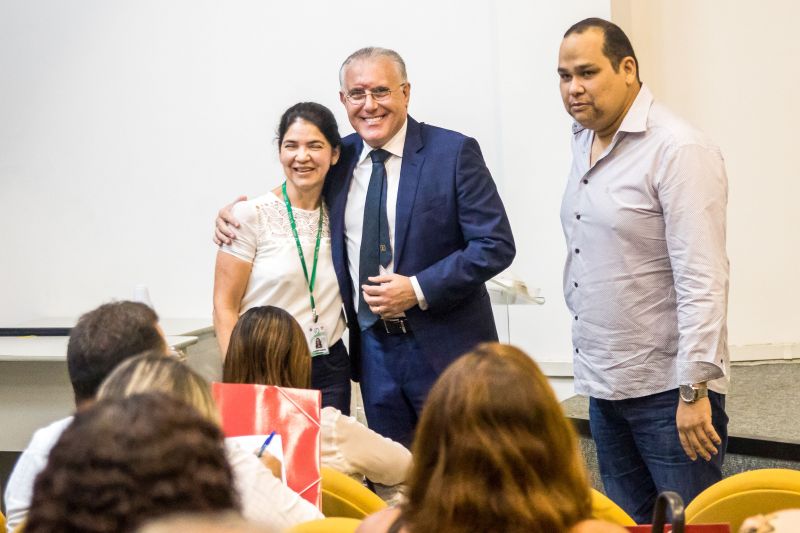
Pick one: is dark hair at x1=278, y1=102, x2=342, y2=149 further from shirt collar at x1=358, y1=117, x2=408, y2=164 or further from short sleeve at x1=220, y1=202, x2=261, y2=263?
short sleeve at x1=220, y1=202, x2=261, y2=263

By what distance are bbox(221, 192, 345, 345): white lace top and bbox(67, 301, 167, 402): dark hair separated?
3.18ft

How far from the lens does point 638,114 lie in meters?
2.62

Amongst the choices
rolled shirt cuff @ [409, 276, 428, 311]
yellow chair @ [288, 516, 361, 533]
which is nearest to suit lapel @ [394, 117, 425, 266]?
rolled shirt cuff @ [409, 276, 428, 311]

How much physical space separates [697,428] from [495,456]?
122cm

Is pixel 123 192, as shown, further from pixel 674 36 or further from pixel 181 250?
pixel 674 36

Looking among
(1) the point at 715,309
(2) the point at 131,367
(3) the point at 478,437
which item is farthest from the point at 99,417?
(1) the point at 715,309

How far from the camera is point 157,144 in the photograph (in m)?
5.46

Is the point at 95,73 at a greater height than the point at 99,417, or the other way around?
the point at 95,73

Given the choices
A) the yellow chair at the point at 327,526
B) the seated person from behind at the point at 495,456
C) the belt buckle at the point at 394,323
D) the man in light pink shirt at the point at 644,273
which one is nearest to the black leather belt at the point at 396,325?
the belt buckle at the point at 394,323

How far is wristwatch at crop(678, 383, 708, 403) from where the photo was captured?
249cm

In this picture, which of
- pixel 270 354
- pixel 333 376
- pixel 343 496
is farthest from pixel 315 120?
pixel 343 496

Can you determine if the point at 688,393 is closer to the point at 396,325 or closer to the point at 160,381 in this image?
the point at 396,325

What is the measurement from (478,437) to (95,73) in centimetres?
460

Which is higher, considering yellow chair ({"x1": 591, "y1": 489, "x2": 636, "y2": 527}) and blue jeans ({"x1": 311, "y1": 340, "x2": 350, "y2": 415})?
yellow chair ({"x1": 591, "y1": 489, "x2": 636, "y2": 527})
